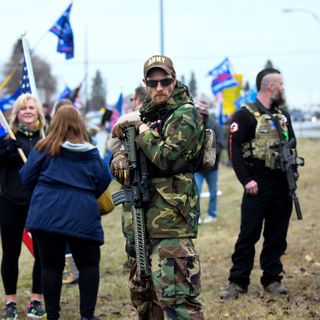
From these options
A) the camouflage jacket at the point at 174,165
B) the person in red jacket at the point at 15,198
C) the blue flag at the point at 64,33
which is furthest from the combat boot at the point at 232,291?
the blue flag at the point at 64,33

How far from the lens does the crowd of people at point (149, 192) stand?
3.94m

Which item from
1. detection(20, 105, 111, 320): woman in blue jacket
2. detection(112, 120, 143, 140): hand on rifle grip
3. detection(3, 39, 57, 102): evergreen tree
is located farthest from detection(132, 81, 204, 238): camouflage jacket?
detection(3, 39, 57, 102): evergreen tree

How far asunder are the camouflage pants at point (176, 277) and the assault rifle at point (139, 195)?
0.23ft

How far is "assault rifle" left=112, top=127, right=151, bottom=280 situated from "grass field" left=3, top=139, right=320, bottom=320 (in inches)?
65.6

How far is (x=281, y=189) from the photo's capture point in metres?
5.91

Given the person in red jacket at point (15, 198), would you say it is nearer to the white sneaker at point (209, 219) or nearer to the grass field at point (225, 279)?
the grass field at point (225, 279)

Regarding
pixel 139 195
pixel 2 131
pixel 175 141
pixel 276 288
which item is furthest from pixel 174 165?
pixel 2 131

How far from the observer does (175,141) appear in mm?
3854

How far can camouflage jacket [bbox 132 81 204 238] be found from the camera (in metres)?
3.86

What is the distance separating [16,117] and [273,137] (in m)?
2.47

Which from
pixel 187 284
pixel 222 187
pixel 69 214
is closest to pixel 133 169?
pixel 187 284

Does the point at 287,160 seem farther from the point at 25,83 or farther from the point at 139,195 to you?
the point at 25,83

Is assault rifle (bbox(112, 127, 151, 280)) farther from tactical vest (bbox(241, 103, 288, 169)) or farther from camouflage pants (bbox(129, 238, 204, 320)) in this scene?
tactical vest (bbox(241, 103, 288, 169))

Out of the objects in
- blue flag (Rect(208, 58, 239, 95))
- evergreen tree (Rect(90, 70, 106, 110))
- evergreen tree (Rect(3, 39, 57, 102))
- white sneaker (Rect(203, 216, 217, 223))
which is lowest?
white sneaker (Rect(203, 216, 217, 223))
